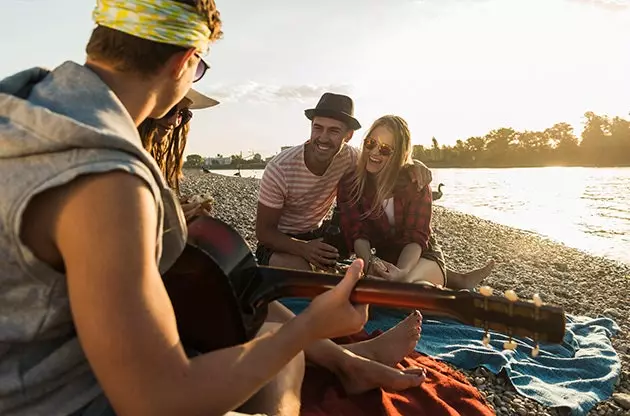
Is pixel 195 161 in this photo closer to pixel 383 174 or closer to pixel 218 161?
pixel 218 161

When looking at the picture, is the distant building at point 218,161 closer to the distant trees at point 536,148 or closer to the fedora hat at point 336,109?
the distant trees at point 536,148

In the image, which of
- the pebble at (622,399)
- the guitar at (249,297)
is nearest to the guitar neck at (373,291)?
the guitar at (249,297)

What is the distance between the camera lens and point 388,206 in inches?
243

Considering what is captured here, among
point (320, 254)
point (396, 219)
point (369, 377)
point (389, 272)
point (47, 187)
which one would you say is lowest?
point (369, 377)

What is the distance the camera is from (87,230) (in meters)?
1.28

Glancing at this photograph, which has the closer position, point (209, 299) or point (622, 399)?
point (209, 299)

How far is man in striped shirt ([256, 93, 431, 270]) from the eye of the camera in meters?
5.95

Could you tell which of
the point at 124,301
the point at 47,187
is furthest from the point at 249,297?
the point at 47,187

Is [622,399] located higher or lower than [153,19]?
lower

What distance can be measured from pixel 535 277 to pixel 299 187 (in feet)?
18.4

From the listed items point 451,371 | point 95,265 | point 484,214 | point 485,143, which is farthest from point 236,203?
point 485,143

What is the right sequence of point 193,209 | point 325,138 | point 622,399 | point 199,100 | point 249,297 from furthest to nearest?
point 325,138 → point 199,100 → point 622,399 → point 193,209 → point 249,297

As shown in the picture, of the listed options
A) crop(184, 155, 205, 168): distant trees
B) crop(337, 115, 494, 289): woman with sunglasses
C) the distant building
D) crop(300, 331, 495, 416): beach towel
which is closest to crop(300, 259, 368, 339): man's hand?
crop(300, 331, 495, 416): beach towel

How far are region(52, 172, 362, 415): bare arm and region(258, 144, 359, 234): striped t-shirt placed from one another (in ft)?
14.9
